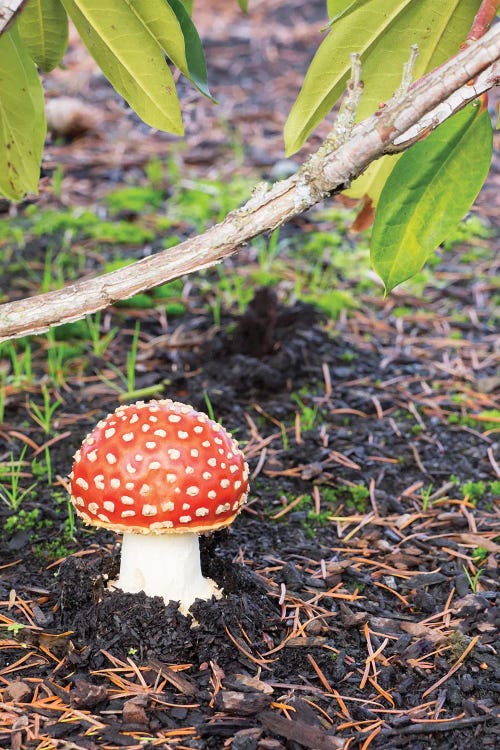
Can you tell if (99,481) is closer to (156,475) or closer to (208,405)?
(156,475)

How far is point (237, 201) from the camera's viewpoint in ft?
17.3

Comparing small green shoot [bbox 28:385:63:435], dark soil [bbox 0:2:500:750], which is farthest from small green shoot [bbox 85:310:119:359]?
small green shoot [bbox 28:385:63:435]

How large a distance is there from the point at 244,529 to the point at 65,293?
4.10 feet

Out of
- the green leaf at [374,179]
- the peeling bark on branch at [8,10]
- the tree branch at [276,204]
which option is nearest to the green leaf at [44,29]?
the peeling bark on branch at [8,10]

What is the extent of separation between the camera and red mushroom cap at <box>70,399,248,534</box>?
2291 millimetres

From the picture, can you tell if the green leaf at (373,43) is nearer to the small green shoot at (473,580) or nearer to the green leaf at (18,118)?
→ the green leaf at (18,118)

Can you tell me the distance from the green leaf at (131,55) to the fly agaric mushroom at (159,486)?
805 mm

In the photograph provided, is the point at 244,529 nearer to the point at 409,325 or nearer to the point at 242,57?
the point at 409,325

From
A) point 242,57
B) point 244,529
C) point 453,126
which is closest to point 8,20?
point 453,126

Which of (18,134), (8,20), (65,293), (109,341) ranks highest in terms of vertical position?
(8,20)

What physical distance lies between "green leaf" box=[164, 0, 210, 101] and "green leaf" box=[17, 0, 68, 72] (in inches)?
13.9

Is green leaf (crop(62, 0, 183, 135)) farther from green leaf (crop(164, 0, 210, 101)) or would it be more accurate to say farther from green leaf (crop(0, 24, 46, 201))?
green leaf (crop(0, 24, 46, 201))

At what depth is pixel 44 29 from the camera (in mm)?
2531

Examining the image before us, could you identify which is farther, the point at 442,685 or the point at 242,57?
the point at 242,57
